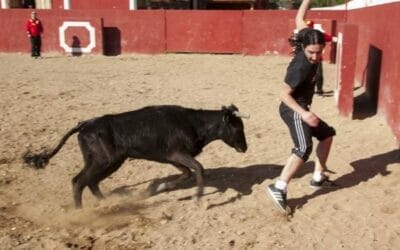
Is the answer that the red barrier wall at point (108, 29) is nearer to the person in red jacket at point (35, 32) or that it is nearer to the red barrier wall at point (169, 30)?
the red barrier wall at point (169, 30)

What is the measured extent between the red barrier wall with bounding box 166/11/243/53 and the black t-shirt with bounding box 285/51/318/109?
13.5 m

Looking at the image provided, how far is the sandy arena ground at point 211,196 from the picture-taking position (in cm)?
405

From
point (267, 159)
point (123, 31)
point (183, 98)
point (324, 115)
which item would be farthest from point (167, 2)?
point (267, 159)

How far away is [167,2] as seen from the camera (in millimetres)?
26094

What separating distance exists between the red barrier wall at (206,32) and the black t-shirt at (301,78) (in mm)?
13522

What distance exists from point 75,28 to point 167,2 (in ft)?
29.5

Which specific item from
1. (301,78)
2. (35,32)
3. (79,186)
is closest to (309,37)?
(301,78)

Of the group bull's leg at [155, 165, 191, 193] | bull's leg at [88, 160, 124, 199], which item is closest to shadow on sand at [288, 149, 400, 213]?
bull's leg at [155, 165, 191, 193]

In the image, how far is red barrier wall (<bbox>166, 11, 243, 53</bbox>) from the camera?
17.8 m

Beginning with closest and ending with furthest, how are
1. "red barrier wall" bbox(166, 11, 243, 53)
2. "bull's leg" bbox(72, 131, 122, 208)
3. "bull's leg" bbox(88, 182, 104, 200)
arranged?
1. "bull's leg" bbox(72, 131, 122, 208)
2. "bull's leg" bbox(88, 182, 104, 200)
3. "red barrier wall" bbox(166, 11, 243, 53)

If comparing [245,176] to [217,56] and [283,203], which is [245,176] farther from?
[217,56]

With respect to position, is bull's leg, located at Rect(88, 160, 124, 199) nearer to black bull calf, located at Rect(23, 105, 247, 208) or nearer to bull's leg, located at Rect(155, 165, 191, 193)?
black bull calf, located at Rect(23, 105, 247, 208)

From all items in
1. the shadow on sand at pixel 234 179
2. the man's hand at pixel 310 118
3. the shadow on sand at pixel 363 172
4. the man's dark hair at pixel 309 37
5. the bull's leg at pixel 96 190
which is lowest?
the shadow on sand at pixel 234 179

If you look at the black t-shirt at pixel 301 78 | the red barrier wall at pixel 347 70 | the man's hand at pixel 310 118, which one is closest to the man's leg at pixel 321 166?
the black t-shirt at pixel 301 78
